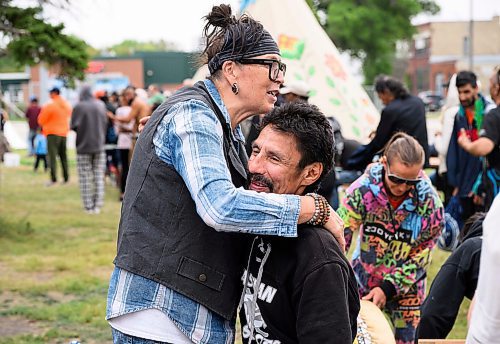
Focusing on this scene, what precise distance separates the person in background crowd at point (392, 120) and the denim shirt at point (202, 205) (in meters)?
5.83

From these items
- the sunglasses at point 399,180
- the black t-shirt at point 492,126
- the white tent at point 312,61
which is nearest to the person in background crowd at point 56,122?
the white tent at point 312,61

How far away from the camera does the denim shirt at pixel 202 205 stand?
2.32m

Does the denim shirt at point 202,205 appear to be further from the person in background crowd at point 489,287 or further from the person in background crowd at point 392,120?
the person in background crowd at point 392,120

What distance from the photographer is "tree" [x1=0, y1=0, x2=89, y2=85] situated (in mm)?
9688

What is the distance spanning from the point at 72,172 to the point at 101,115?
287 inches

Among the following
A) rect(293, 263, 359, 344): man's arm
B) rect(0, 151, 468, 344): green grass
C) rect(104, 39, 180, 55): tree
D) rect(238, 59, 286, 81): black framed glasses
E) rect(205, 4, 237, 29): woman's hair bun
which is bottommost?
rect(0, 151, 468, 344): green grass

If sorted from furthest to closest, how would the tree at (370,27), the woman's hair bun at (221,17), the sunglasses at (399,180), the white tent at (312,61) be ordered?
the tree at (370,27), the white tent at (312,61), the sunglasses at (399,180), the woman's hair bun at (221,17)

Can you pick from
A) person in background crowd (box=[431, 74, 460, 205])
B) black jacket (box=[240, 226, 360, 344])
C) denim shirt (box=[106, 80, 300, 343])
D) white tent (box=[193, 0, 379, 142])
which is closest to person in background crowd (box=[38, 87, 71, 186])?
white tent (box=[193, 0, 379, 142])

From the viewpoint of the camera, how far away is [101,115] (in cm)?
1248

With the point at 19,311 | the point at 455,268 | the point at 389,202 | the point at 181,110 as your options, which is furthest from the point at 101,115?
the point at 181,110

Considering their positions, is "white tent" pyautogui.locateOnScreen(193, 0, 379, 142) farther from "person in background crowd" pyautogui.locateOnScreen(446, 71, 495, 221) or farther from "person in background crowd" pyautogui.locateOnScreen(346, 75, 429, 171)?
"person in background crowd" pyautogui.locateOnScreen(446, 71, 495, 221)

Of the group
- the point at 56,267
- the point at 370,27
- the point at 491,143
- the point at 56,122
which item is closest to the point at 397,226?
the point at 491,143

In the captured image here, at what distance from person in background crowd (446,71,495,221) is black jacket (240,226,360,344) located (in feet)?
17.1

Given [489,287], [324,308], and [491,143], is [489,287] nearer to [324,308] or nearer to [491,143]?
[324,308]
